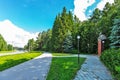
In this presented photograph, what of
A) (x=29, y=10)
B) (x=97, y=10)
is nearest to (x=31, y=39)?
(x=97, y=10)

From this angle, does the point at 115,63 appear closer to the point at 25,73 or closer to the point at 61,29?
the point at 25,73

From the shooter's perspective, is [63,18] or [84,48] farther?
[63,18]

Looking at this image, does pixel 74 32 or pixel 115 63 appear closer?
pixel 115 63

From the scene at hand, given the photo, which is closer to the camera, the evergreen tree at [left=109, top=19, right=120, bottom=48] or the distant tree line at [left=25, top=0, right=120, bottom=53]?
the evergreen tree at [left=109, top=19, right=120, bottom=48]

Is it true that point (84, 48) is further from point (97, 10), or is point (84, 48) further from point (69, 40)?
point (97, 10)

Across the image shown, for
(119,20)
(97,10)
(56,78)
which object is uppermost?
(97,10)

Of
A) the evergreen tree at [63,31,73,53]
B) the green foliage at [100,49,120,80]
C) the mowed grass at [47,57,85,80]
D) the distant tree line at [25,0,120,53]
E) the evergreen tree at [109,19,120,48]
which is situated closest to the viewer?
the green foliage at [100,49,120,80]

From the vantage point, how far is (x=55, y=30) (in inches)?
2085

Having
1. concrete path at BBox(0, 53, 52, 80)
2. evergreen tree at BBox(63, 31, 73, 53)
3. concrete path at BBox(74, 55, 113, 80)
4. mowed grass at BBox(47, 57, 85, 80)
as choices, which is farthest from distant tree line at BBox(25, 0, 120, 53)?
concrete path at BBox(0, 53, 52, 80)

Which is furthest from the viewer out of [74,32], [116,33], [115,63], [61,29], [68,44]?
[61,29]

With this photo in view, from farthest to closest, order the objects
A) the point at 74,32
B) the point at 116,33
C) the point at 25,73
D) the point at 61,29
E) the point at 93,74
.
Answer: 1. the point at 61,29
2. the point at 74,32
3. the point at 116,33
4. the point at 25,73
5. the point at 93,74

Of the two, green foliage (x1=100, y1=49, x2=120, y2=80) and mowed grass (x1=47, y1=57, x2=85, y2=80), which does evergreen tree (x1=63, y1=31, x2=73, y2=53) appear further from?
green foliage (x1=100, y1=49, x2=120, y2=80)

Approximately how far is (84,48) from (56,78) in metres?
33.6

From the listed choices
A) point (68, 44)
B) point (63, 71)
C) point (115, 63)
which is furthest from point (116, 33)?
point (68, 44)
